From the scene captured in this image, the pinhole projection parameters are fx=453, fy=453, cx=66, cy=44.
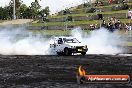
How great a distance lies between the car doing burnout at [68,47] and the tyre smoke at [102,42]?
11.9 feet

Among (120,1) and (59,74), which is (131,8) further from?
(59,74)

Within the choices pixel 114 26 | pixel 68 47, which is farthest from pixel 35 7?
pixel 68 47

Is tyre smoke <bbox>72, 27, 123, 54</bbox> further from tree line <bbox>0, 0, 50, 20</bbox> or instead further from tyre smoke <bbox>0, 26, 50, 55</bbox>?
tree line <bbox>0, 0, 50, 20</bbox>

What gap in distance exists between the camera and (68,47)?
3716 centimetres

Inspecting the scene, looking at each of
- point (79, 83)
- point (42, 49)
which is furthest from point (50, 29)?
point (79, 83)

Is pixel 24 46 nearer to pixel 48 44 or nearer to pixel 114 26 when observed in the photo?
pixel 48 44

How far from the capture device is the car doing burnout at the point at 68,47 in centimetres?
3706

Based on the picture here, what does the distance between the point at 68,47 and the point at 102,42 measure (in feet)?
20.9

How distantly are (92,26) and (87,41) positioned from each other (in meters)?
8.59

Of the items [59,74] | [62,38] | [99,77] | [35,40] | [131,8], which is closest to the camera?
[99,77]

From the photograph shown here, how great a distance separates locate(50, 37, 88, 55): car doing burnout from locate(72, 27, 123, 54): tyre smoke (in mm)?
3632

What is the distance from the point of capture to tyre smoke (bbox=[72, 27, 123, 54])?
41.2 meters

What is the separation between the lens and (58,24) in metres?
62.3

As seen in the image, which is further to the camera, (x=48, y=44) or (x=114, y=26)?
(x=114, y=26)
